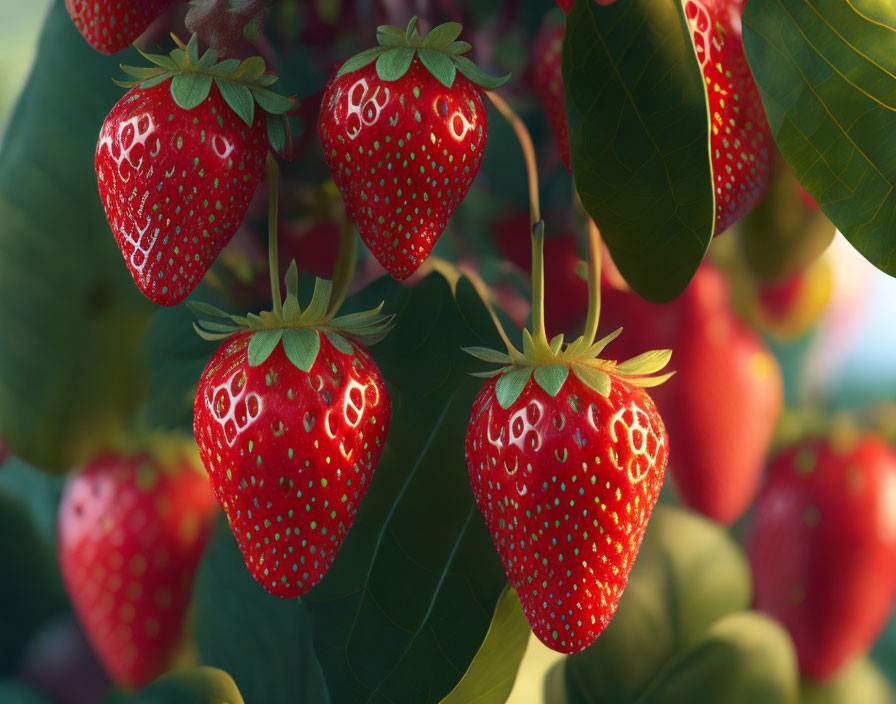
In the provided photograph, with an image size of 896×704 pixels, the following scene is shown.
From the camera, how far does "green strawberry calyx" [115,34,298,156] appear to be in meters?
0.40

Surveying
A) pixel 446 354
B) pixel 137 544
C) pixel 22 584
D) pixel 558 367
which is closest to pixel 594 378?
pixel 558 367

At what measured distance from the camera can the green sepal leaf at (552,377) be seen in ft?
1.30

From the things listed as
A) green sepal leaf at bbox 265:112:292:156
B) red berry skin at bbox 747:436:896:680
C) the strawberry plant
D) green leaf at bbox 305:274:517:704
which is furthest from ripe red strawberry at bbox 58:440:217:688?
red berry skin at bbox 747:436:896:680

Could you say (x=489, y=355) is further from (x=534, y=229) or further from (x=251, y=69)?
(x=251, y=69)

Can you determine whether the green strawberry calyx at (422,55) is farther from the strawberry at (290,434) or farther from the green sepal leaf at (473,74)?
the strawberry at (290,434)

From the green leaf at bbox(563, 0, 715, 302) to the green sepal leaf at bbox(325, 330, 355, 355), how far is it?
0.13m

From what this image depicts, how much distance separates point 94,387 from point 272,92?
25 cm

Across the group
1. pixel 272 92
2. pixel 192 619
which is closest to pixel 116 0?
pixel 272 92

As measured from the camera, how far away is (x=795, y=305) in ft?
2.03

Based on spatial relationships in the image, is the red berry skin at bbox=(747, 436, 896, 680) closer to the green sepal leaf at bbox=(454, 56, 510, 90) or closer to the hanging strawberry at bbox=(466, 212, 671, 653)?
the hanging strawberry at bbox=(466, 212, 671, 653)

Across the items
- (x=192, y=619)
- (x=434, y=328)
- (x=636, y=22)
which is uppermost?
(x=636, y=22)

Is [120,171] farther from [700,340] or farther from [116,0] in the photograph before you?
[700,340]

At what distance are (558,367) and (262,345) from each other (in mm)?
133

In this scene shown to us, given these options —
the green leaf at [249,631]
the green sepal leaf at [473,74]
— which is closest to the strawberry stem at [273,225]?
the green sepal leaf at [473,74]
